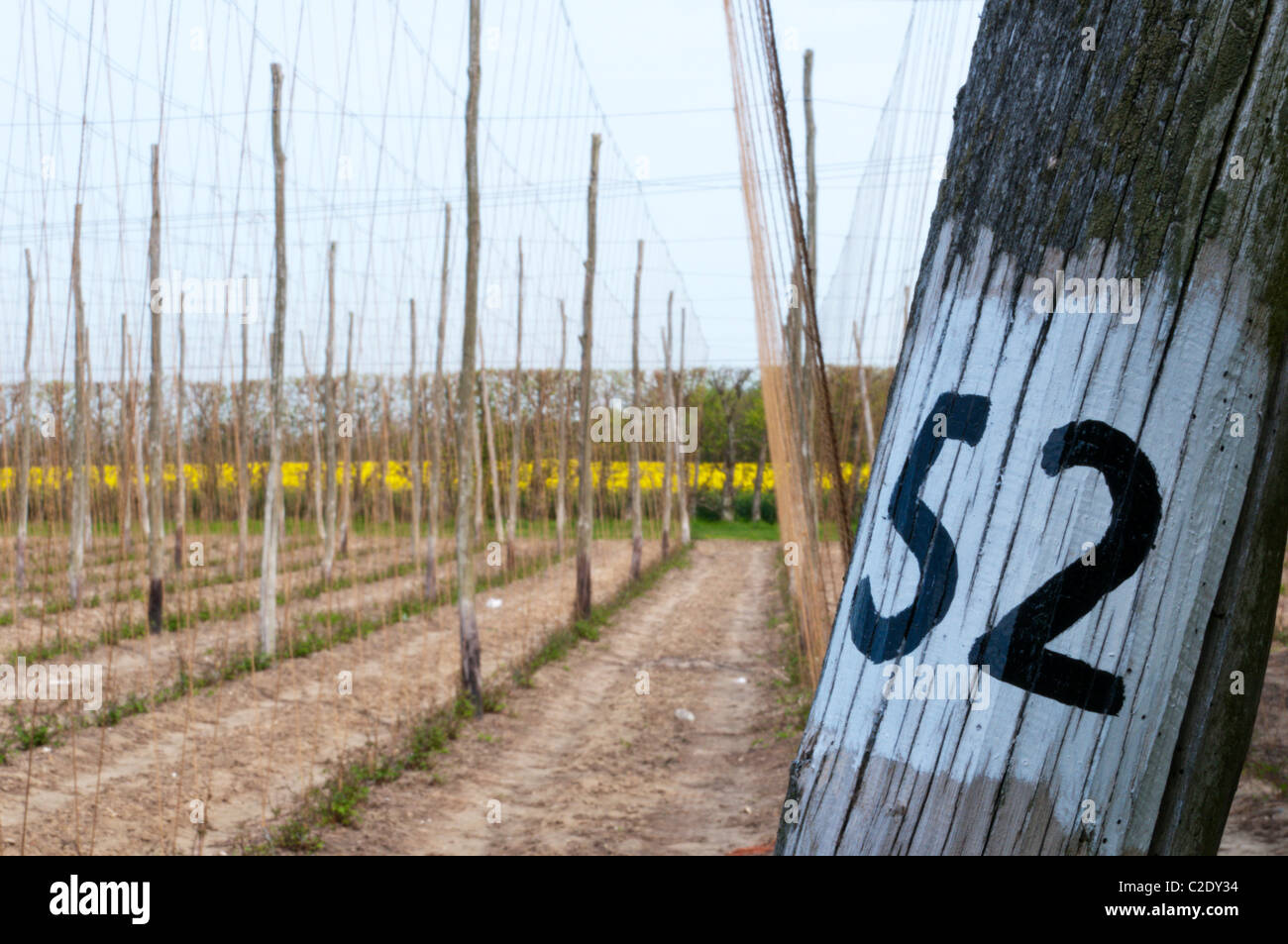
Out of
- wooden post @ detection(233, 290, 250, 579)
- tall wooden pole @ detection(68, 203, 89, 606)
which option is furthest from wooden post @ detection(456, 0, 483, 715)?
tall wooden pole @ detection(68, 203, 89, 606)

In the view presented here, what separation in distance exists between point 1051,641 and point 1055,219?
25 centimetres

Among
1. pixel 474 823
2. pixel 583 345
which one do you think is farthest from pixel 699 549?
pixel 474 823

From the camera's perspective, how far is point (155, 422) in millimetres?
10172

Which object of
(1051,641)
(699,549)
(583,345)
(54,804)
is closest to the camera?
(1051,641)

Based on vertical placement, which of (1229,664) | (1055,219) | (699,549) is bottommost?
(699,549)

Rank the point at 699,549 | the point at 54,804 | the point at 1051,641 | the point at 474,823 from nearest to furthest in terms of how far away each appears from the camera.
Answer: the point at 1051,641, the point at 54,804, the point at 474,823, the point at 699,549

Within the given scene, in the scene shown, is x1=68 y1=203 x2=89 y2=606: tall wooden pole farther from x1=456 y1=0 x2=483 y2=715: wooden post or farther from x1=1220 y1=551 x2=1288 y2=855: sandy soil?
x1=1220 y1=551 x2=1288 y2=855: sandy soil

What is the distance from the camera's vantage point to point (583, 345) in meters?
11.4

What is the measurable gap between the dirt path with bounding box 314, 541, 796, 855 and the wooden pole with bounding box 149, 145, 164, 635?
13.1 feet

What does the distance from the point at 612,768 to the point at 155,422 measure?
6.34m

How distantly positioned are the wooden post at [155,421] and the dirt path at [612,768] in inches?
157

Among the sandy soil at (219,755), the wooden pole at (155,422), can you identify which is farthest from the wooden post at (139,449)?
the sandy soil at (219,755)

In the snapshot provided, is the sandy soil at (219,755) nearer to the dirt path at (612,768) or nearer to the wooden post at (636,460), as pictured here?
the dirt path at (612,768)
